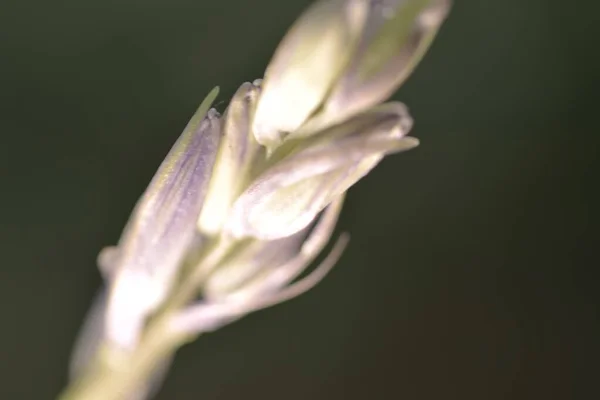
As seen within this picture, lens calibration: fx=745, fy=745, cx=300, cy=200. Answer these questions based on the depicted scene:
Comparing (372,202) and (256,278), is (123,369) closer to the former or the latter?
(256,278)

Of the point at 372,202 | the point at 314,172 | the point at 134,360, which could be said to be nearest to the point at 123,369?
the point at 134,360

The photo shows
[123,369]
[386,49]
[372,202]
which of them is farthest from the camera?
[372,202]

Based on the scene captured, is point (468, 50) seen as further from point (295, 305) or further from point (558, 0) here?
point (295, 305)

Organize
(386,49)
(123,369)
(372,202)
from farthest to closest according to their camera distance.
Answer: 1. (372,202)
2. (123,369)
3. (386,49)

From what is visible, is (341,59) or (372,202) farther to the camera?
(372,202)

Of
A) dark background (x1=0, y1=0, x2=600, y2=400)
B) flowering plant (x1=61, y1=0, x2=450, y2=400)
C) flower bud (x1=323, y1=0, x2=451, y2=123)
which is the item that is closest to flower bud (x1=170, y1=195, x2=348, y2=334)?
flowering plant (x1=61, y1=0, x2=450, y2=400)

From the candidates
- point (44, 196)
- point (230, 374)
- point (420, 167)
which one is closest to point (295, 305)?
point (230, 374)
